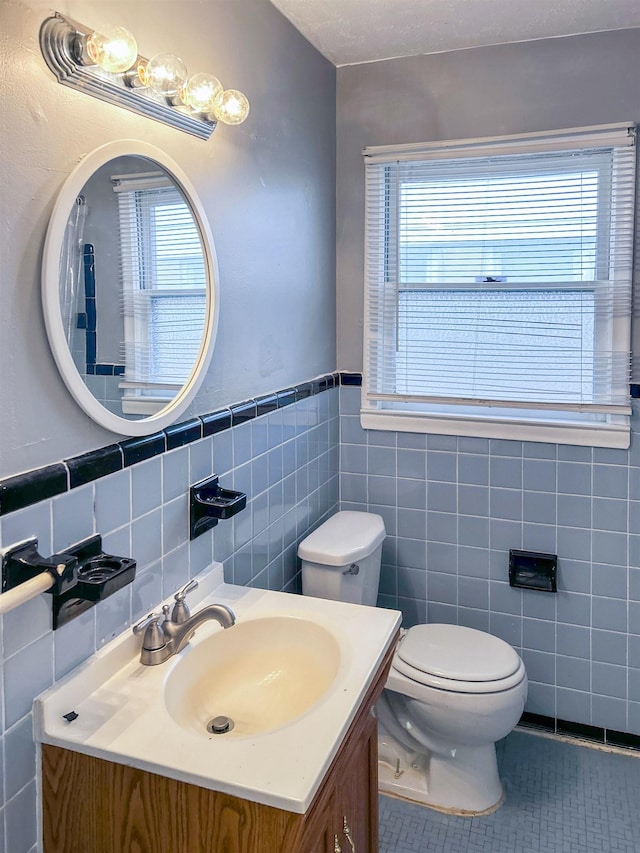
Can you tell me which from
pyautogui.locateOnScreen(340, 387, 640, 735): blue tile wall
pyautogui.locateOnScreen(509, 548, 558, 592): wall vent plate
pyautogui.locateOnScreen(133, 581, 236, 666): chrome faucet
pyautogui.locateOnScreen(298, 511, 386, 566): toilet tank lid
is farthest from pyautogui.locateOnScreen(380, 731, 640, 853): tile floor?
pyautogui.locateOnScreen(133, 581, 236, 666): chrome faucet

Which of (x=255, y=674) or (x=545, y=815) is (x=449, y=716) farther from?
(x=255, y=674)

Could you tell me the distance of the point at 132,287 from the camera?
4.61ft

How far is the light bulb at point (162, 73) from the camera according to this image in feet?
4.25

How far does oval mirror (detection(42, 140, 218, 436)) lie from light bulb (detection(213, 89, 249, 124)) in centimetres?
15

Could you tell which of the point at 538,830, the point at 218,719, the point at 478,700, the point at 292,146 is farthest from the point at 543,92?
the point at 538,830

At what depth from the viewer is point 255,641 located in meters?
1.61

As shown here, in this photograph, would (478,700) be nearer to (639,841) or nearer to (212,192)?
(639,841)

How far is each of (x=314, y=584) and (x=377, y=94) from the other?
1.75 m

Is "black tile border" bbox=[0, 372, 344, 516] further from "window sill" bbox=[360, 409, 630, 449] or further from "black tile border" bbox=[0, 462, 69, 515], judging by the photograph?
"window sill" bbox=[360, 409, 630, 449]

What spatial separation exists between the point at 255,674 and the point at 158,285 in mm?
919

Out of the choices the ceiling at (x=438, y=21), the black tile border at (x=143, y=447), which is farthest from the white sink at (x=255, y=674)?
the ceiling at (x=438, y=21)

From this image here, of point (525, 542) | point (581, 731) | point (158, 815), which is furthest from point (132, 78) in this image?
point (581, 731)

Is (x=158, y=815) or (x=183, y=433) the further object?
(x=183, y=433)

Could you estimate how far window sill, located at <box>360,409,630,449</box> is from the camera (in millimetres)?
2324
